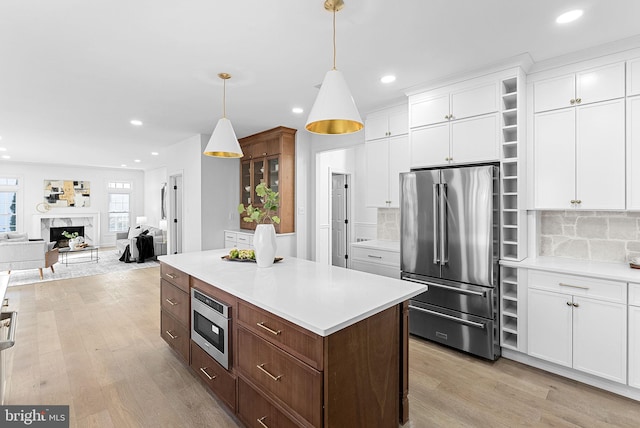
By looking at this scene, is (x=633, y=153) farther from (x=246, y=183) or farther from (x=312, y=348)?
(x=246, y=183)

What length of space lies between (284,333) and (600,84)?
310 cm

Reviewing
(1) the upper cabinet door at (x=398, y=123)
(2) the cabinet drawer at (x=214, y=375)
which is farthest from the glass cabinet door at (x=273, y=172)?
(2) the cabinet drawer at (x=214, y=375)

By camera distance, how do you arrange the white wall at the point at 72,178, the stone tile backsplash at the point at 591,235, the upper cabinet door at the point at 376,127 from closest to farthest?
the stone tile backsplash at the point at 591,235
the upper cabinet door at the point at 376,127
the white wall at the point at 72,178

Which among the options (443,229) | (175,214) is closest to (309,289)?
(443,229)

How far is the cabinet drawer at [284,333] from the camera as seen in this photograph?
4.70 ft

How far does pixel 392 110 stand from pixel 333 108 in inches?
95.0

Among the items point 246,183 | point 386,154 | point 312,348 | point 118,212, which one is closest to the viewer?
point 312,348

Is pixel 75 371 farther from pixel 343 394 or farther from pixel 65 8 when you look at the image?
pixel 65 8

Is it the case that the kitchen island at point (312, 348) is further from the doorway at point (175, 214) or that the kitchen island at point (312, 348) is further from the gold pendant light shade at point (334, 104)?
the doorway at point (175, 214)

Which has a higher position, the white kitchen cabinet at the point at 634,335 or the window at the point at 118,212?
the window at the point at 118,212

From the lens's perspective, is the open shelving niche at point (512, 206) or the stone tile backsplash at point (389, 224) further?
the stone tile backsplash at point (389, 224)

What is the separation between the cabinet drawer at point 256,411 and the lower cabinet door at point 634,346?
2.43 metres

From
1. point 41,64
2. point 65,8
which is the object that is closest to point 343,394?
point 65,8

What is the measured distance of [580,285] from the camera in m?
2.48
